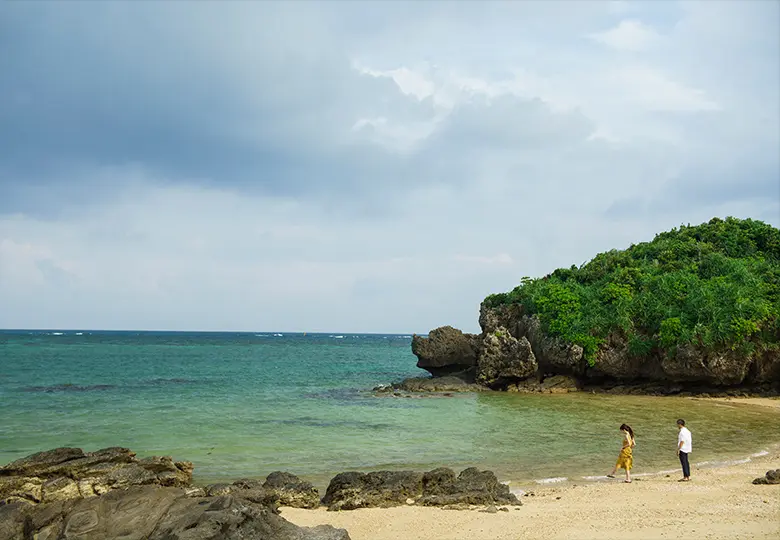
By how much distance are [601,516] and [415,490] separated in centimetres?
415

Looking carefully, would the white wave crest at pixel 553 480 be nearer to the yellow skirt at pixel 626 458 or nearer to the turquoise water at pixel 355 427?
the turquoise water at pixel 355 427

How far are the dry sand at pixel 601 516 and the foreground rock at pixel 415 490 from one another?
40 cm

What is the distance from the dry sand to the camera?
10.6m

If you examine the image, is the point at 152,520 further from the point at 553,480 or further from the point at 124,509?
the point at 553,480

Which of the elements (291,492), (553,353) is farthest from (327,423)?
(553,353)

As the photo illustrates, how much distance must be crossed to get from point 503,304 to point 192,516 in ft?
133

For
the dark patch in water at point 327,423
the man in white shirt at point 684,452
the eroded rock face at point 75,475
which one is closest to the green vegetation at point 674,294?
the dark patch in water at point 327,423

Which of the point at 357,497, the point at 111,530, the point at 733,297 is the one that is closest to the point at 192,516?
the point at 111,530

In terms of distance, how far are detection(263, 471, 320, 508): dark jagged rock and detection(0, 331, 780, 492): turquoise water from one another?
92.5 inches

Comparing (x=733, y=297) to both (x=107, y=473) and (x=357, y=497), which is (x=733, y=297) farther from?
(x=107, y=473)

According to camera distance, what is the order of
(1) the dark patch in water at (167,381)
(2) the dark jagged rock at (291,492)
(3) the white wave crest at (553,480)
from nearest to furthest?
(2) the dark jagged rock at (291,492) → (3) the white wave crest at (553,480) → (1) the dark patch in water at (167,381)

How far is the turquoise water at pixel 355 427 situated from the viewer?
1831cm

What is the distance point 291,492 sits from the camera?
1355 centimetres

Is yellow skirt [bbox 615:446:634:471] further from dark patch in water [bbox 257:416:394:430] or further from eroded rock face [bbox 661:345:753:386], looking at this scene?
eroded rock face [bbox 661:345:753:386]
